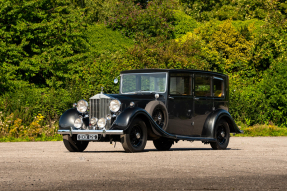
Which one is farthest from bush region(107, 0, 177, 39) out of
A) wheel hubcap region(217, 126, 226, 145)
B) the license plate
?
the license plate

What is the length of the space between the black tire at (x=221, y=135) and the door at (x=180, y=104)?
825mm

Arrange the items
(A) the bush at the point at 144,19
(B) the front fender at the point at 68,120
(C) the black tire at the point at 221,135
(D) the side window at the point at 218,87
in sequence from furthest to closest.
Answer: (A) the bush at the point at 144,19 < (D) the side window at the point at 218,87 < (C) the black tire at the point at 221,135 < (B) the front fender at the point at 68,120

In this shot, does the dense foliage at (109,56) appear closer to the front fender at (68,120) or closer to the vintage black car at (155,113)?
the front fender at (68,120)

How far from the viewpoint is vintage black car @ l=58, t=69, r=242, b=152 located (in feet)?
34.3

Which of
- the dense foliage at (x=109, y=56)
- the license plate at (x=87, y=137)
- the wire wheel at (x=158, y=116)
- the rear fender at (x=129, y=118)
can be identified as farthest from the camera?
the dense foliage at (x=109, y=56)

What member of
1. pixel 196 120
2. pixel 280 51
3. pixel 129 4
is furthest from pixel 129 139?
pixel 129 4

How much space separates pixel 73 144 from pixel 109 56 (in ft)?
57.4

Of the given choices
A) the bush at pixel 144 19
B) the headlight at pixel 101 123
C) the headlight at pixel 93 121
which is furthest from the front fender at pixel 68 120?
the bush at pixel 144 19

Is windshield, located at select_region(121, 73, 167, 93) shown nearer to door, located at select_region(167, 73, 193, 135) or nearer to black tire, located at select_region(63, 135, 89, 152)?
door, located at select_region(167, 73, 193, 135)

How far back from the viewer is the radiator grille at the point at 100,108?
35.3 ft

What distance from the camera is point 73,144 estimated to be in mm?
11188

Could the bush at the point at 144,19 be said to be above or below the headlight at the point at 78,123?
above

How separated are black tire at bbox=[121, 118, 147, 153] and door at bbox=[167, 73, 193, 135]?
1078mm

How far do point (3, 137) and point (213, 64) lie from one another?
18.2 meters
